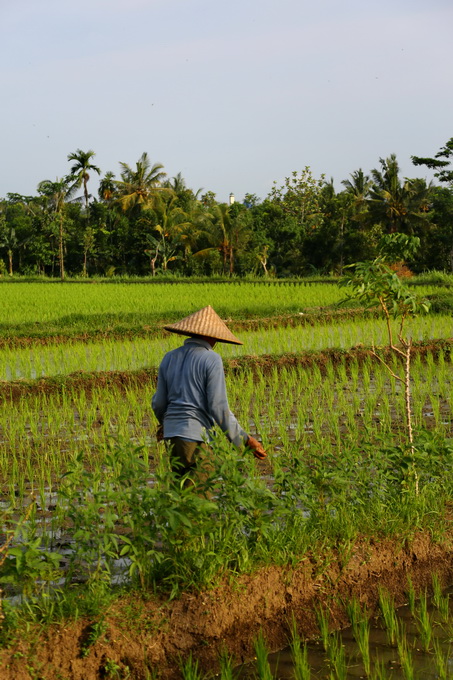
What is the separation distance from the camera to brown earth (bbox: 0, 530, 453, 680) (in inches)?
99.5

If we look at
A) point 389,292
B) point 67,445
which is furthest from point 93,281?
point 389,292

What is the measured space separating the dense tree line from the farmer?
2488cm

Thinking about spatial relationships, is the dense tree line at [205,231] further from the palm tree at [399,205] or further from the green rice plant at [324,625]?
the green rice plant at [324,625]

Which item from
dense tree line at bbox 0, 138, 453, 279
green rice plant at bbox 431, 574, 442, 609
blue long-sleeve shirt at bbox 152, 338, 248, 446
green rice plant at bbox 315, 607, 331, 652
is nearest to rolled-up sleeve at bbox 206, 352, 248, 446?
blue long-sleeve shirt at bbox 152, 338, 248, 446

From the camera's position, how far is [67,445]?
5.41 m

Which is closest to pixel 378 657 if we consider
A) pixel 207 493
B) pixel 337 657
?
pixel 337 657

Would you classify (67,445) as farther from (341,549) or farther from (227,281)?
(227,281)

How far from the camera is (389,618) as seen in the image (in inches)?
115

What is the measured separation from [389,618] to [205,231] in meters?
27.8

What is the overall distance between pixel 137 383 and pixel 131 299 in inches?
337

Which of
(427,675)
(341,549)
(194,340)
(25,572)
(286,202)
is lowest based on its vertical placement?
(427,675)

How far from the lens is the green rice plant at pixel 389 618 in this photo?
112 inches

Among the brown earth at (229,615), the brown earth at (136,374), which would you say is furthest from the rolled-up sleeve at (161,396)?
the brown earth at (136,374)

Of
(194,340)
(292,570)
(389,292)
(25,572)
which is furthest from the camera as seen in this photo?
(389,292)
